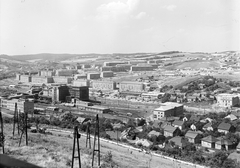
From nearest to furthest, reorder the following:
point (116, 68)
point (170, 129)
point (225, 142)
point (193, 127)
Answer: point (225, 142)
point (170, 129)
point (193, 127)
point (116, 68)

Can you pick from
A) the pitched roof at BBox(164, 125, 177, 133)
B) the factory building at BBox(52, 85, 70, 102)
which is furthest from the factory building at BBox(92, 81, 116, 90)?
the pitched roof at BBox(164, 125, 177, 133)

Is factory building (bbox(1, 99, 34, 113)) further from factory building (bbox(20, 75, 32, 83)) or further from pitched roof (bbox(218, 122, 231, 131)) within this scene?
factory building (bbox(20, 75, 32, 83))

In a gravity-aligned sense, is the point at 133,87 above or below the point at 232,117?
above

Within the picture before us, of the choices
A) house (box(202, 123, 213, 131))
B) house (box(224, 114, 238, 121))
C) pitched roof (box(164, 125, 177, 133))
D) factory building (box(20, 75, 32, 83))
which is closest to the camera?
pitched roof (box(164, 125, 177, 133))

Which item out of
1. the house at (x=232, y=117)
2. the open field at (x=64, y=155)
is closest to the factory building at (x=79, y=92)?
the house at (x=232, y=117)

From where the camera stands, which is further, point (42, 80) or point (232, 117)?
point (42, 80)

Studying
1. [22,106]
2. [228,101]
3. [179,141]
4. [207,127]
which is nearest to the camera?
[179,141]

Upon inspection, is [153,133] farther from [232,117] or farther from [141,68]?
[141,68]

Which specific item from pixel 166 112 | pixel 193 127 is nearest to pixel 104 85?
pixel 166 112

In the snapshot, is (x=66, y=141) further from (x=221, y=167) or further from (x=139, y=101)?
(x=139, y=101)

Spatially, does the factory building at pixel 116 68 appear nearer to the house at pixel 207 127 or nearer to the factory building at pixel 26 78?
the factory building at pixel 26 78
